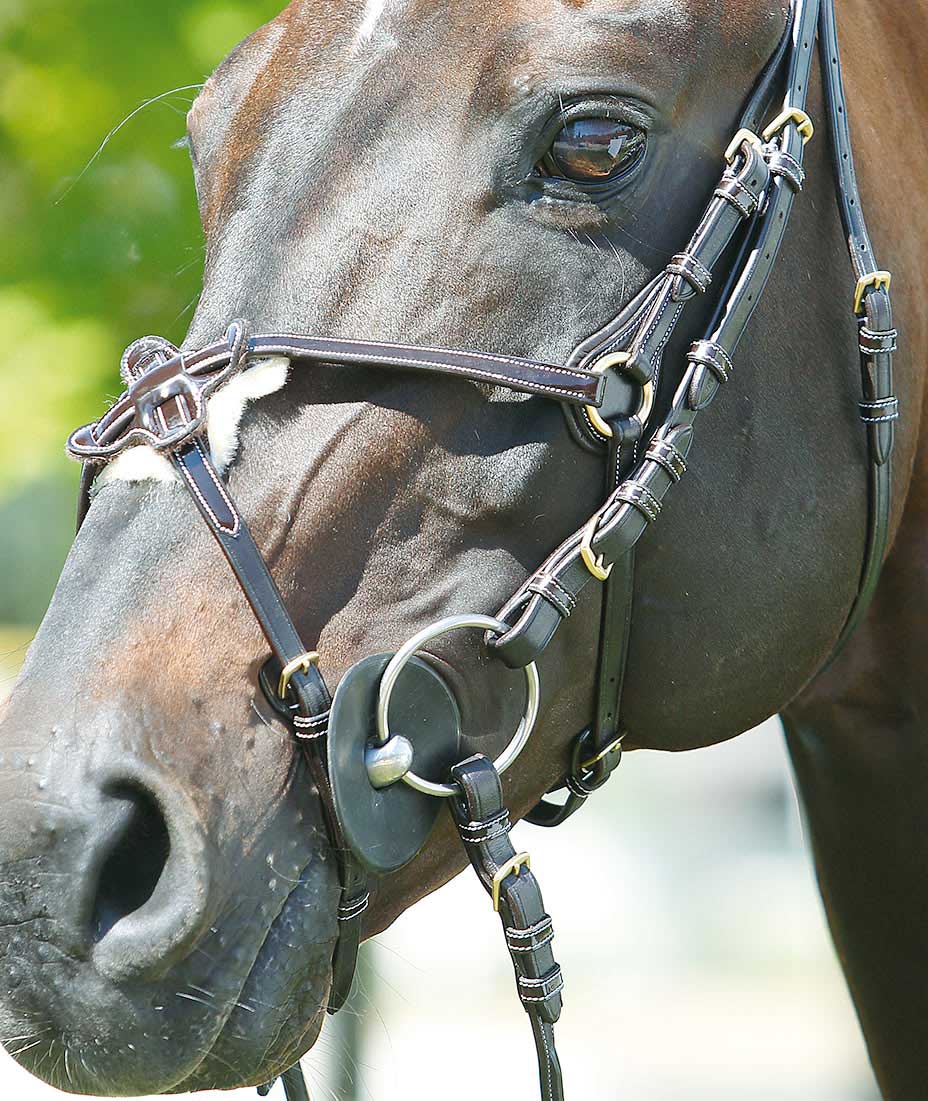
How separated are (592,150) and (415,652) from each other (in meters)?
0.73

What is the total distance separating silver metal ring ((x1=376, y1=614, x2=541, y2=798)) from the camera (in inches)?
65.8

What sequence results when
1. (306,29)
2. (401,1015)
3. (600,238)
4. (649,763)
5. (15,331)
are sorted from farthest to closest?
1. (649,763)
2. (401,1015)
3. (15,331)
4. (306,29)
5. (600,238)

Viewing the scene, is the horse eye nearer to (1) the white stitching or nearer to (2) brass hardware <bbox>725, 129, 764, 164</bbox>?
(2) brass hardware <bbox>725, 129, 764, 164</bbox>

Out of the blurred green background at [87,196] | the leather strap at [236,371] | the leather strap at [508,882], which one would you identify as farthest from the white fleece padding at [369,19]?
the blurred green background at [87,196]

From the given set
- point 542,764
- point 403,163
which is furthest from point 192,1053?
point 403,163

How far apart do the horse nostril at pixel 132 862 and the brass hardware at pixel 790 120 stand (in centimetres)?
130

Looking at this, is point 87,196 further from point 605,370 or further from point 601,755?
point 601,755

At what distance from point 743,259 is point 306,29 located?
29.2 inches

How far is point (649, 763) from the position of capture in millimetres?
9312

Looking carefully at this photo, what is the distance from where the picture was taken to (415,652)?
1.71 m

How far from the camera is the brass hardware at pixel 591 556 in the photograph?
1.79m

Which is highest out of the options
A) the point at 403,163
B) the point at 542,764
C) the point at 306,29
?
the point at 306,29

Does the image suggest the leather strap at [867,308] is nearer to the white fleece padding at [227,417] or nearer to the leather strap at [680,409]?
the leather strap at [680,409]

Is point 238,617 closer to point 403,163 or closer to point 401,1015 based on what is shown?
point 403,163
